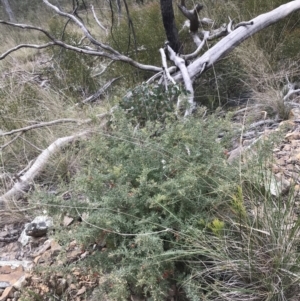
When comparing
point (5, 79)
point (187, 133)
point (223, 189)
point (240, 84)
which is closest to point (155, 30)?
point (240, 84)

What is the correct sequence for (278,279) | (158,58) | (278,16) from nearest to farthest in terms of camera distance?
(278,279) < (278,16) < (158,58)

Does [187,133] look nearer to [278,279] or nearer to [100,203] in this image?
[100,203]

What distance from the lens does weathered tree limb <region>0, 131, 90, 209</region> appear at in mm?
2605

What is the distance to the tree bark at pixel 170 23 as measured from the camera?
3.96 meters

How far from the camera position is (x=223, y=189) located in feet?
5.29

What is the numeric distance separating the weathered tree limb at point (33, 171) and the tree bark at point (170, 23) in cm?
183

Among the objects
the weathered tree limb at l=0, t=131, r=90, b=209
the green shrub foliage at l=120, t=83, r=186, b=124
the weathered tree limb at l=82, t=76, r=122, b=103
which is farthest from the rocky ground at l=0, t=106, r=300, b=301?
the weathered tree limb at l=82, t=76, r=122, b=103

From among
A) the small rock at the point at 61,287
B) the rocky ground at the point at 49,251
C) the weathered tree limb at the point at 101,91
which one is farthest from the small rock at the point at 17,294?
the weathered tree limb at the point at 101,91

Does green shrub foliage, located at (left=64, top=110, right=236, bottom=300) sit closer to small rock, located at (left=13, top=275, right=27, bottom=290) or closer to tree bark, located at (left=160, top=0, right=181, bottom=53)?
small rock, located at (left=13, top=275, right=27, bottom=290)

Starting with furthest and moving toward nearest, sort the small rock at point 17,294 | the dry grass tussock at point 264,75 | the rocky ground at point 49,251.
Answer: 1. the dry grass tussock at point 264,75
2. the small rock at point 17,294
3. the rocky ground at point 49,251

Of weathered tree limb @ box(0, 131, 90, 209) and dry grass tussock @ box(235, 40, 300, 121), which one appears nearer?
weathered tree limb @ box(0, 131, 90, 209)

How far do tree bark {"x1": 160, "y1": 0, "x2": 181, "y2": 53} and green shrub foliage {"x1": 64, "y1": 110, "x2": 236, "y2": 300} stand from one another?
240cm

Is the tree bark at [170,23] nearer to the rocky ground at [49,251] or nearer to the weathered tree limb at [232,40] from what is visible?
the weathered tree limb at [232,40]

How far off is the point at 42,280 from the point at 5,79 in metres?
3.43
